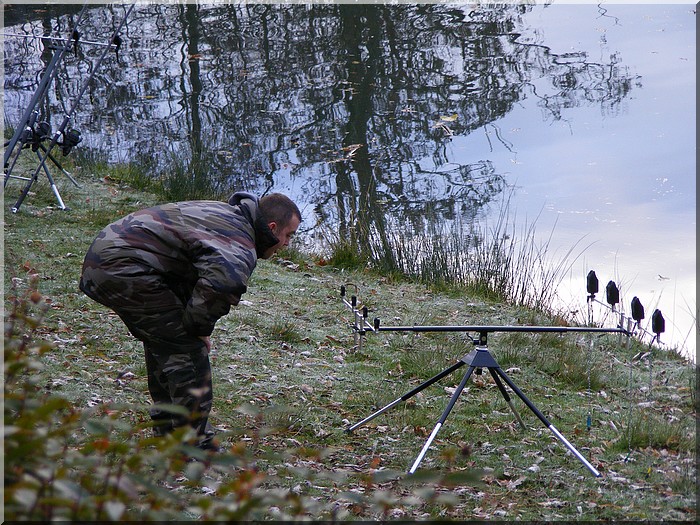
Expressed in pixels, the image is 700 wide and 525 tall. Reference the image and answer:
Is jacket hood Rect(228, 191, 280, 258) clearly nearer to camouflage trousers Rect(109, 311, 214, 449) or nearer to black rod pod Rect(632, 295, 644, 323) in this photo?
camouflage trousers Rect(109, 311, 214, 449)

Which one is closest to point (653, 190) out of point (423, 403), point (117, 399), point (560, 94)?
point (560, 94)

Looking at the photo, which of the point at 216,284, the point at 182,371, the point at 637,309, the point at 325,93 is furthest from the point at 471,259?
the point at 325,93

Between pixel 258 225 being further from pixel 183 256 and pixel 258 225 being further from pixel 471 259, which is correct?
pixel 471 259

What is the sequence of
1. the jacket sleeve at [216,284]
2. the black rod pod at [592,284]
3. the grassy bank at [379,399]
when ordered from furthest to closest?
1. the black rod pod at [592,284]
2. the grassy bank at [379,399]
3. the jacket sleeve at [216,284]

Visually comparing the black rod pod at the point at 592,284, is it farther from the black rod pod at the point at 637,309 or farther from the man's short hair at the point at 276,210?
the man's short hair at the point at 276,210

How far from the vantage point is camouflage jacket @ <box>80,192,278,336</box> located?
4.03 metres

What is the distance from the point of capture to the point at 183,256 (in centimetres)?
425

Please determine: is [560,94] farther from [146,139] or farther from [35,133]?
[35,133]

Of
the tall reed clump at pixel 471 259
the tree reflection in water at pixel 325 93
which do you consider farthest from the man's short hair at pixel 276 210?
the tree reflection in water at pixel 325 93

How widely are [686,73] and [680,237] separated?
669cm

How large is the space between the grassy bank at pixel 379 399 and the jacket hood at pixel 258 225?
3.07 feet

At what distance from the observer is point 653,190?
42.7 feet

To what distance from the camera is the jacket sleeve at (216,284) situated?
13.0 feet

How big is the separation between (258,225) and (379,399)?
2026mm
